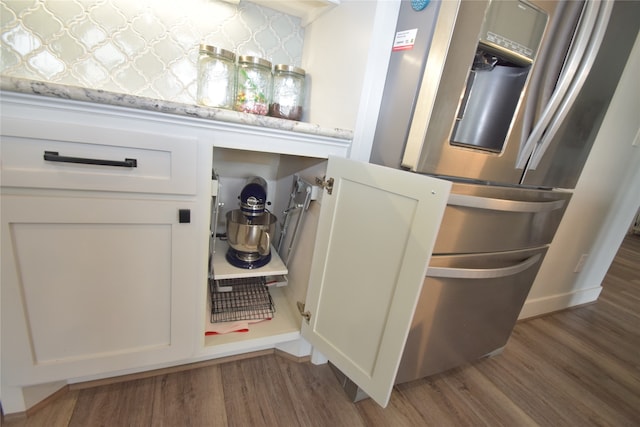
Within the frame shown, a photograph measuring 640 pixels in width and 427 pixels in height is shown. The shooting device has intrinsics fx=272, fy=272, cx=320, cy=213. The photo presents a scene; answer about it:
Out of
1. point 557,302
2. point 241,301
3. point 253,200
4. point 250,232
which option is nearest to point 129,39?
point 253,200

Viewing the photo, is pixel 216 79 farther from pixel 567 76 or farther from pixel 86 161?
pixel 567 76

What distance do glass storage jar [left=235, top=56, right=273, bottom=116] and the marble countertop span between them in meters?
0.39

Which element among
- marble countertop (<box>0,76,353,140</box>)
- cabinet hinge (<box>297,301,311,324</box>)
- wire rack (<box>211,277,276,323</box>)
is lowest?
wire rack (<box>211,277,276,323</box>)

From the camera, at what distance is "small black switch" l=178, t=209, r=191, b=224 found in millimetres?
759

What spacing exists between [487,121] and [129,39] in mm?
1366

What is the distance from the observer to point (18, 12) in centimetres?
93

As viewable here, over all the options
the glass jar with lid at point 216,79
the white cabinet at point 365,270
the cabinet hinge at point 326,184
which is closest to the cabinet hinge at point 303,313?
the white cabinet at point 365,270

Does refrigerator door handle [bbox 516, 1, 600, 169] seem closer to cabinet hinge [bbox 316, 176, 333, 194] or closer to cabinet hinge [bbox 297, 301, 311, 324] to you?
cabinet hinge [bbox 316, 176, 333, 194]

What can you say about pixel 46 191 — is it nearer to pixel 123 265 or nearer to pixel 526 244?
pixel 123 265

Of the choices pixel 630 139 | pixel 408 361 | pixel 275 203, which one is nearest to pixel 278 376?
pixel 408 361

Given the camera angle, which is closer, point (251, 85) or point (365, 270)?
point (365, 270)

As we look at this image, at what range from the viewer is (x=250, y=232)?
114cm

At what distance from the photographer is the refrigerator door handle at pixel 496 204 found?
0.75 meters

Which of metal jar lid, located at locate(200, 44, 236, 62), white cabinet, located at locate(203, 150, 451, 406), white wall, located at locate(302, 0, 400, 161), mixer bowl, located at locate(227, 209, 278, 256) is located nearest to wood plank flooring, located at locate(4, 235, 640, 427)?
white cabinet, located at locate(203, 150, 451, 406)
